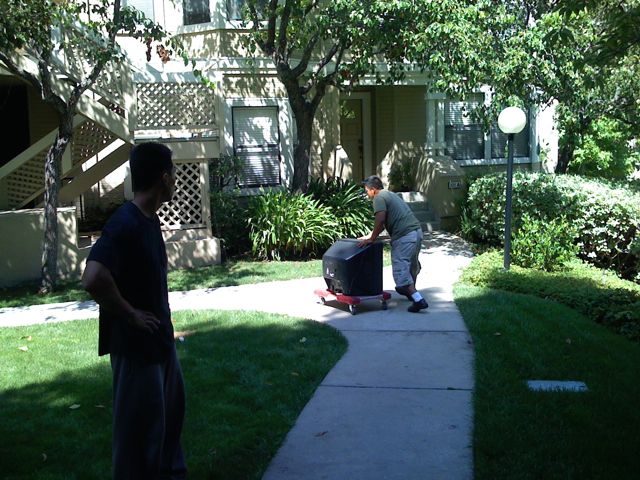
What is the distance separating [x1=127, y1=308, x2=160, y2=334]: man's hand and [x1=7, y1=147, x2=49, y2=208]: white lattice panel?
32.1 feet

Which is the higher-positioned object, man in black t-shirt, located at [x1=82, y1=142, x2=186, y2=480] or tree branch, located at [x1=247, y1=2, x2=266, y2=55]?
tree branch, located at [x1=247, y1=2, x2=266, y2=55]

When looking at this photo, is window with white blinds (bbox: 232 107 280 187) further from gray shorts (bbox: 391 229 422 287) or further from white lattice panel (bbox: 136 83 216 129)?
gray shorts (bbox: 391 229 422 287)

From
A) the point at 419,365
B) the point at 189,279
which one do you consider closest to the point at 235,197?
the point at 189,279

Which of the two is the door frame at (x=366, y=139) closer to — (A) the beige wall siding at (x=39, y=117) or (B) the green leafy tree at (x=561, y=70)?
(B) the green leafy tree at (x=561, y=70)

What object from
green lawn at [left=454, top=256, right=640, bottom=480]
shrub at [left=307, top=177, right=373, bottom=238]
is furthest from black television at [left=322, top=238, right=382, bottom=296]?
shrub at [left=307, top=177, right=373, bottom=238]

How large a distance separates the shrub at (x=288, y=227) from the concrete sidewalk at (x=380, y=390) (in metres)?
2.54

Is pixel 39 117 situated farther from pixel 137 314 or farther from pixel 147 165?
pixel 137 314

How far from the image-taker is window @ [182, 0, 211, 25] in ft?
51.6

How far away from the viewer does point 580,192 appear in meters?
12.9

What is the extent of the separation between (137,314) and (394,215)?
5.65m

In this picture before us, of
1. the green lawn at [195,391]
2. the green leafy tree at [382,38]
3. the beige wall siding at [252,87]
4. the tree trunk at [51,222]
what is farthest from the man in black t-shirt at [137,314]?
the beige wall siding at [252,87]

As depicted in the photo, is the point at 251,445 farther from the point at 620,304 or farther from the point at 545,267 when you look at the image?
the point at 545,267

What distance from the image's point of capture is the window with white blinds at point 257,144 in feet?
52.0

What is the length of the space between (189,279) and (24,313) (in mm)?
2766
